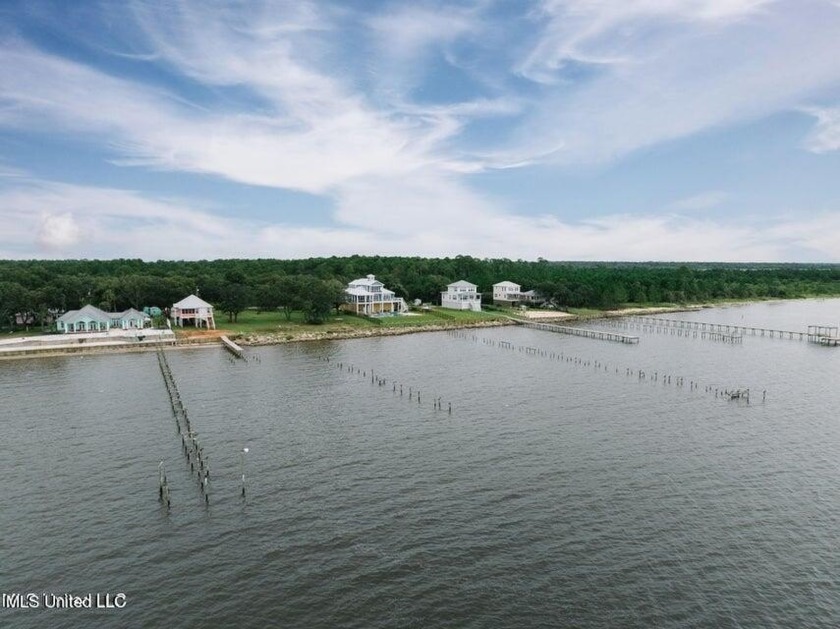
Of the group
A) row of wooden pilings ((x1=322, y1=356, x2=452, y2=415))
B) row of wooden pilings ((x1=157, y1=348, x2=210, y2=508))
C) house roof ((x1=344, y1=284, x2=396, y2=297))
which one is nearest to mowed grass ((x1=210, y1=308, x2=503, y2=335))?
house roof ((x1=344, y1=284, x2=396, y2=297))

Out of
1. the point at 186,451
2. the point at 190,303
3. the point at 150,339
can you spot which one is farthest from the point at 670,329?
the point at 186,451

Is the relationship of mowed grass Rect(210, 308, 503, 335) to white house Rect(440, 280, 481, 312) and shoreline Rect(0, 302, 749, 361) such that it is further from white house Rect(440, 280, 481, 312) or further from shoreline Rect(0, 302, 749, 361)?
white house Rect(440, 280, 481, 312)

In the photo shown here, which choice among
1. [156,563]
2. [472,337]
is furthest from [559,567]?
[472,337]

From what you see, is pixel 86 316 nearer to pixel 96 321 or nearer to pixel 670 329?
pixel 96 321

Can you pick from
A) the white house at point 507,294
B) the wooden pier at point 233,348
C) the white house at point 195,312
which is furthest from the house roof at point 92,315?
the white house at point 507,294

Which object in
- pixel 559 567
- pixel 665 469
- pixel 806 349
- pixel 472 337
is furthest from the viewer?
pixel 472 337

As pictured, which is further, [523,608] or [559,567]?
[559,567]

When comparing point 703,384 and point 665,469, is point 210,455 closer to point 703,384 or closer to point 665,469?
point 665,469
